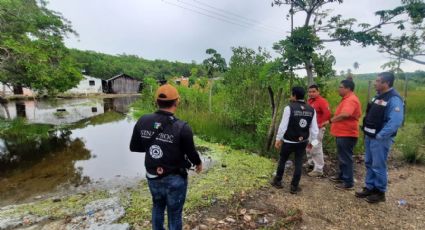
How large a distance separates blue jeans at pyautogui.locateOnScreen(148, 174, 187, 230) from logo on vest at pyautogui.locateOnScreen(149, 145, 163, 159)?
216 mm

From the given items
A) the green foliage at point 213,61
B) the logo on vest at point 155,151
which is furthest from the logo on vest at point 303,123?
the green foliage at point 213,61

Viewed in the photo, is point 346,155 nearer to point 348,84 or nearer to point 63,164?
point 348,84

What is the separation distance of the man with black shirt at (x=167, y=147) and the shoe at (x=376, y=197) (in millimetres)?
2960

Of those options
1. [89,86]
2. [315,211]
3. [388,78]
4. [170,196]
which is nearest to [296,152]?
[315,211]

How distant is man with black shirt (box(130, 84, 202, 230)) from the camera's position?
7.55 feet

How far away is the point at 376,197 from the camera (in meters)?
3.96

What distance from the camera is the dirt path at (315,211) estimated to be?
3.41 m

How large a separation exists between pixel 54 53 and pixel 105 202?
359 inches

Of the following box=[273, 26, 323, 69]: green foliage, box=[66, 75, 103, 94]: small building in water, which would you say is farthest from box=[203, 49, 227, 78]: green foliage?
box=[66, 75, 103, 94]: small building in water

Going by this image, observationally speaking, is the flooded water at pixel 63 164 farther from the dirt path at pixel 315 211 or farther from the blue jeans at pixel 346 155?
the blue jeans at pixel 346 155

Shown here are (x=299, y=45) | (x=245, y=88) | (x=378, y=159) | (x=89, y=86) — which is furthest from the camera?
(x=89, y=86)

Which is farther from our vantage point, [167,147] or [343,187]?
[343,187]

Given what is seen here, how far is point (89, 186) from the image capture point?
17.6ft

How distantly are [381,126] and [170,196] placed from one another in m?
3.12
